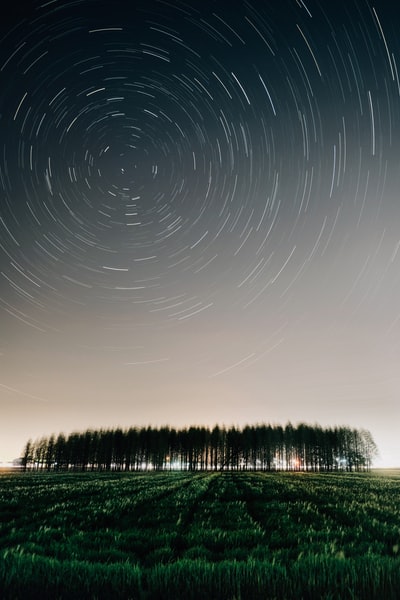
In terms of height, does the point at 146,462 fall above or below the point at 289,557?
below

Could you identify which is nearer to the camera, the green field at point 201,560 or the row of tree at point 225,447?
the green field at point 201,560

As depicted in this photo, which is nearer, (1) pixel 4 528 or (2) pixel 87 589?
(2) pixel 87 589

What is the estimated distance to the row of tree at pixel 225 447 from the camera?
13750 centimetres

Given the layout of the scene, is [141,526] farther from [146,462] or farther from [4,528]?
[146,462]

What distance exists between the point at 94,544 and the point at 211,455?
493 feet

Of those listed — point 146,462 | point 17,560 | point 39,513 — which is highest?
point 17,560

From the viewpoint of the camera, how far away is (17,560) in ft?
20.7

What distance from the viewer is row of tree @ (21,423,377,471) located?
137500 mm

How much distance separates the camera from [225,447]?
142875mm

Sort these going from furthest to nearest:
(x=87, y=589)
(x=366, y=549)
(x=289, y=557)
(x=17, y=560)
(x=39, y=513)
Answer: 1. (x=39, y=513)
2. (x=366, y=549)
3. (x=289, y=557)
4. (x=17, y=560)
5. (x=87, y=589)

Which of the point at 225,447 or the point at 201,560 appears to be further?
the point at 225,447

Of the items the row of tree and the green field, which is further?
the row of tree

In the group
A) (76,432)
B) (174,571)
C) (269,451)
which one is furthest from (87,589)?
(76,432)

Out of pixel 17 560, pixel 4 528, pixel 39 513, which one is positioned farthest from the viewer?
pixel 39 513
